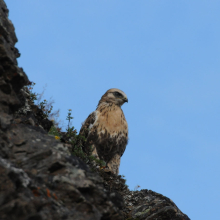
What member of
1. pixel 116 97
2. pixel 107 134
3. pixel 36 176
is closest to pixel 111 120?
pixel 107 134

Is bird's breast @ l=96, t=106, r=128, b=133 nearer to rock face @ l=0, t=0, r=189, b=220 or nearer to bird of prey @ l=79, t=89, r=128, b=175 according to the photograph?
bird of prey @ l=79, t=89, r=128, b=175

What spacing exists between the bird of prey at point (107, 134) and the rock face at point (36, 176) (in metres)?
5.58

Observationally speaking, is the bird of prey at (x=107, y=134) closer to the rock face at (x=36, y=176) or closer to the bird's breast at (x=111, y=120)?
the bird's breast at (x=111, y=120)

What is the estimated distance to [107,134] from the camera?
10.9 m

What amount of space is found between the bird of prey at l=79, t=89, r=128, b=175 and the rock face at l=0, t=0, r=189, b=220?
558 centimetres

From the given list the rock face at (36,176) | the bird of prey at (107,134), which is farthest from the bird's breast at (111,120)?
the rock face at (36,176)

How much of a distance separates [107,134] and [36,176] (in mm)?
7175

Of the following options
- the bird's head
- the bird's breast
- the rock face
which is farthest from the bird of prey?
the rock face

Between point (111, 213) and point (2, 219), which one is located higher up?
point (111, 213)

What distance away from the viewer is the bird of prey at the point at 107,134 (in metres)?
10.9

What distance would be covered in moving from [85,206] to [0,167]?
90 cm

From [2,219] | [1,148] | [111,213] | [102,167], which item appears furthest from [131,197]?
[2,219]

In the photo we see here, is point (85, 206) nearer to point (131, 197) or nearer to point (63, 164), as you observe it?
point (63, 164)

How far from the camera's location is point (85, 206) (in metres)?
3.79
